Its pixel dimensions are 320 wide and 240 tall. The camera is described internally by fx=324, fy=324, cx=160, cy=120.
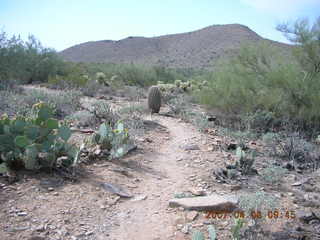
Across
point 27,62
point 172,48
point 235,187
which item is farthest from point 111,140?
point 172,48

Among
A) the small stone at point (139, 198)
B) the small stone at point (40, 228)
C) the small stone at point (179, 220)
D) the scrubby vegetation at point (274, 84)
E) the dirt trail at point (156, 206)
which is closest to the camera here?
the small stone at point (40, 228)

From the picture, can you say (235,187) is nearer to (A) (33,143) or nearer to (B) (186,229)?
(B) (186,229)

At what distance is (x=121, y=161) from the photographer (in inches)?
213

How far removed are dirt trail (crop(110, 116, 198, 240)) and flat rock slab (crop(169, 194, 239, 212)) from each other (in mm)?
167

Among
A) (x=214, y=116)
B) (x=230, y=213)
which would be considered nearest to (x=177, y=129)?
(x=214, y=116)

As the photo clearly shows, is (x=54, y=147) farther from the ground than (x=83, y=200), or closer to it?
farther from the ground

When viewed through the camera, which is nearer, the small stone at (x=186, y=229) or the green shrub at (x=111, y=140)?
the small stone at (x=186, y=229)

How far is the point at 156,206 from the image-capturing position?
3.93m

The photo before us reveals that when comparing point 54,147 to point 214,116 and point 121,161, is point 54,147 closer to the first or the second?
point 121,161

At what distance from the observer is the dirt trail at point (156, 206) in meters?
3.35

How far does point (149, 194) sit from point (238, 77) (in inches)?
259

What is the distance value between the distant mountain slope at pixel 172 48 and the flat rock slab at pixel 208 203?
3611 cm
